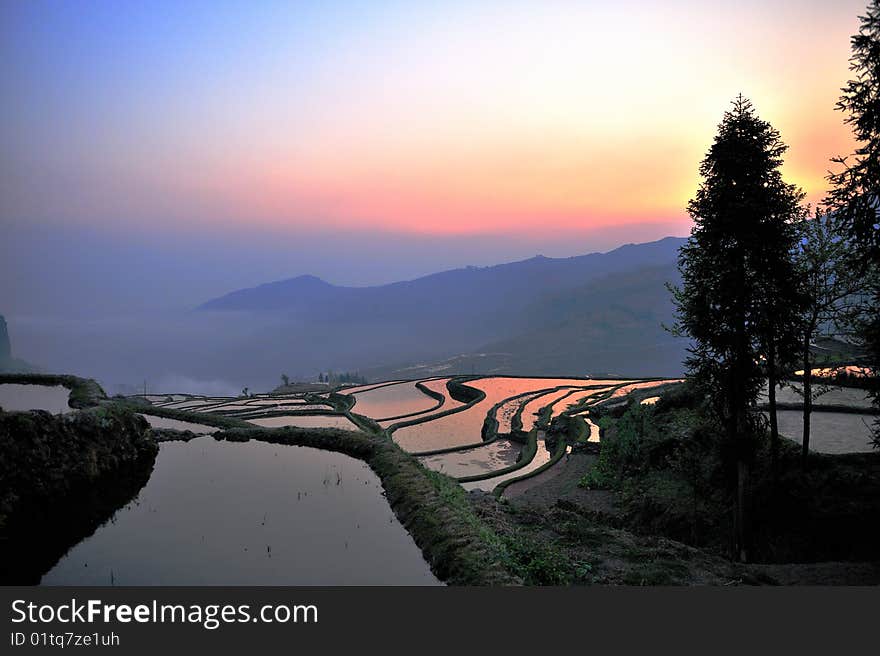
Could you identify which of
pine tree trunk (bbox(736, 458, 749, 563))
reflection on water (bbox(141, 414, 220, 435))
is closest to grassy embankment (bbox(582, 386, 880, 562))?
pine tree trunk (bbox(736, 458, 749, 563))

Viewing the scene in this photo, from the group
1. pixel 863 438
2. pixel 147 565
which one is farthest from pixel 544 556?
pixel 863 438

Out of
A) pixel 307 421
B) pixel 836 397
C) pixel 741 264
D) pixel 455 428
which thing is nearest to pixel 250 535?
pixel 741 264

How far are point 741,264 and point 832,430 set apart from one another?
13438 mm

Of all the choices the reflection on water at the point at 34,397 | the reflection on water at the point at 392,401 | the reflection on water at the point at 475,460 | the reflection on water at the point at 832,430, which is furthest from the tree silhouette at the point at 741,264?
the reflection on water at the point at 34,397

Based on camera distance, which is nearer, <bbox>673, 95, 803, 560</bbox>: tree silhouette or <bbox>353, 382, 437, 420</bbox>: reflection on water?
<bbox>673, 95, 803, 560</bbox>: tree silhouette

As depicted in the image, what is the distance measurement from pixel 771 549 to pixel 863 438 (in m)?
9.17

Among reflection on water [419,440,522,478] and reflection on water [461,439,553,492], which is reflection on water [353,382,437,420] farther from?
reflection on water [461,439,553,492]

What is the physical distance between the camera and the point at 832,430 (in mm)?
25812

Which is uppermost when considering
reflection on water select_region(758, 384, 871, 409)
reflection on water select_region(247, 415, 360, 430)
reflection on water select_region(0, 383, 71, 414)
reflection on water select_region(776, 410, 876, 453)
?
reflection on water select_region(758, 384, 871, 409)

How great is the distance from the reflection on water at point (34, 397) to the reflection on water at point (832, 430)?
143ft

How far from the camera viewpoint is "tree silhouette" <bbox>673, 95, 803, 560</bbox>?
19.1 m

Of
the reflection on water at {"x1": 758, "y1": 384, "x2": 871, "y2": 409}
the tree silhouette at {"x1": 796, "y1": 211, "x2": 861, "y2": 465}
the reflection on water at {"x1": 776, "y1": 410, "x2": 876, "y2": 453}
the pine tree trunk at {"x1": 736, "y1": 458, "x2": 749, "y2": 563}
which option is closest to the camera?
the pine tree trunk at {"x1": 736, "y1": 458, "x2": 749, "y2": 563}

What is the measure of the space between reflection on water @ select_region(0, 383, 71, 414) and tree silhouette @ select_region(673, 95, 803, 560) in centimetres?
3797

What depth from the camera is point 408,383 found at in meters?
76.4
